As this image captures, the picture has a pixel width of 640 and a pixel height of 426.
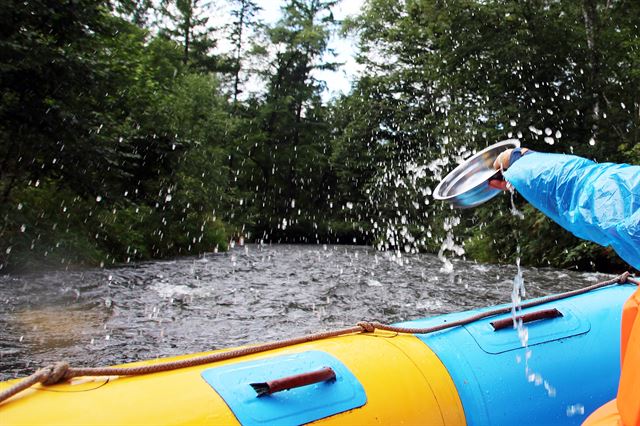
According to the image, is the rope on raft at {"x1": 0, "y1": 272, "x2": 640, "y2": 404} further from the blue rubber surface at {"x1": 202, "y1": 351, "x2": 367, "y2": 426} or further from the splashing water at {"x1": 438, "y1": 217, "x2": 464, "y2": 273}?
the splashing water at {"x1": 438, "y1": 217, "x2": 464, "y2": 273}

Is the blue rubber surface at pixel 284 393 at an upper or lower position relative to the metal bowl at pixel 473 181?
lower

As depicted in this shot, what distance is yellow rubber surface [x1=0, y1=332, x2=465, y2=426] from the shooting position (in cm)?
135

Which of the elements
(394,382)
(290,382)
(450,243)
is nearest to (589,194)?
(394,382)

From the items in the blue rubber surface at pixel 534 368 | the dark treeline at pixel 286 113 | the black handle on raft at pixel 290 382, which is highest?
the dark treeline at pixel 286 113

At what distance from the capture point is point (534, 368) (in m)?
2.14

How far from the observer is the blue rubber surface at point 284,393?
1.50 meters

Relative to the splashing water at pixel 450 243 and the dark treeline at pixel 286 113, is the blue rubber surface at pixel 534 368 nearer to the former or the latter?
the dark treeline at pixel 286 113

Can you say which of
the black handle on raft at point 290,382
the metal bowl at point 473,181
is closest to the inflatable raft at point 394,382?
the black handle on raft at point 290,382

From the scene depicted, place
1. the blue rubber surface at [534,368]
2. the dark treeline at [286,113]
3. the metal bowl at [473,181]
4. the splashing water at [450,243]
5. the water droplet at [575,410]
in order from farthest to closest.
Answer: the splashing water at [450,243] → the dark treeline at [286,113] → the metal bowl at [473,181] → the water droplet at [575,410] → the blue rubber surface at [534,368]

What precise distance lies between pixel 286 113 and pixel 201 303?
19948 mm

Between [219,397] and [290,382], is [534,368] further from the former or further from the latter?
[219,397]

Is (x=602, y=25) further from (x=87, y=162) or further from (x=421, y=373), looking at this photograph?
(x=421, y=373)

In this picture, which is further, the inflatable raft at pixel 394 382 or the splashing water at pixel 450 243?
the splashing water at pixel 450 243

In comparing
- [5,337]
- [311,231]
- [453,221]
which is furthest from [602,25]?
[311,231]
